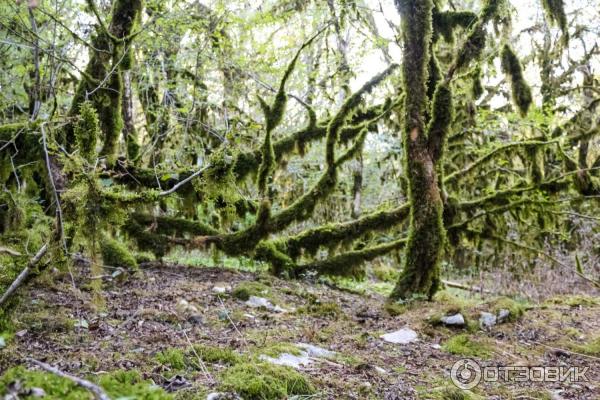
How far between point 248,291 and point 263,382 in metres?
3.04

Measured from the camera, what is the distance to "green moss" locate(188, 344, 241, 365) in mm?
3293

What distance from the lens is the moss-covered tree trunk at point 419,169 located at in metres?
6.57

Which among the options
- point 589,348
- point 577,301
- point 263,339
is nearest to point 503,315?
point 589,348

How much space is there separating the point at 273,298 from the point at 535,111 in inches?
244

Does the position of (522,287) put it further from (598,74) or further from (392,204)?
(598,74)

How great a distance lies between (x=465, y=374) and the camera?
4.01 metres

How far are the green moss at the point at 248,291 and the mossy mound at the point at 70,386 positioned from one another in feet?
10.2

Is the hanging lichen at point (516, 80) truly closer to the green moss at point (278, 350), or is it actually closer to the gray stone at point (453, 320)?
the gray stone at point (453, 320)

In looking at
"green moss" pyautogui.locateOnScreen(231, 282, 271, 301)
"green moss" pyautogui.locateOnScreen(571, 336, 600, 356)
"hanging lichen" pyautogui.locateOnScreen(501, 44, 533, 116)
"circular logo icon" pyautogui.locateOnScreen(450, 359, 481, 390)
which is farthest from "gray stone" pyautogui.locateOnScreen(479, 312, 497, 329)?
"hanging lichen" pyautogui.locateOnScreen(501, 44, 533, 116)

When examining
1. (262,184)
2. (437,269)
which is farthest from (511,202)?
(262,184)

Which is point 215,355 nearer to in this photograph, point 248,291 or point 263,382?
point 263,382

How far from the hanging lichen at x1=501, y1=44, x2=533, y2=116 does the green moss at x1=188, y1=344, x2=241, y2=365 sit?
5.98m

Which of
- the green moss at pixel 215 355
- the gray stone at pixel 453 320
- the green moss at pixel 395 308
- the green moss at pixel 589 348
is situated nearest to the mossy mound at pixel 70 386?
the green moss at pixel 215 355

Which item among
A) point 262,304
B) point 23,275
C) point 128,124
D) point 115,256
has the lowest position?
point 262,304
